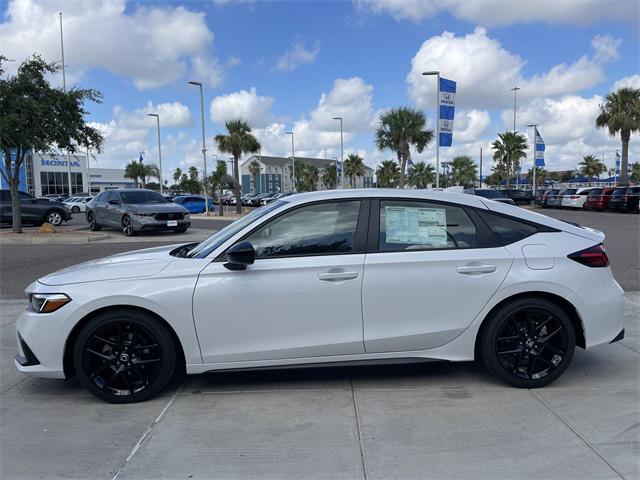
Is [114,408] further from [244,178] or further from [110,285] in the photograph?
[244,178]

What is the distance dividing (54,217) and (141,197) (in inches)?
220

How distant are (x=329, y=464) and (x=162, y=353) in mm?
1556

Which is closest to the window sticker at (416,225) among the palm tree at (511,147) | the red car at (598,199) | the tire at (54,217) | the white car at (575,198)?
the tire at (54,217)

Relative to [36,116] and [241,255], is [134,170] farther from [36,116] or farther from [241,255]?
[241,255]

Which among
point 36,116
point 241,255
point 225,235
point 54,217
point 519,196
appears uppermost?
point 36,116

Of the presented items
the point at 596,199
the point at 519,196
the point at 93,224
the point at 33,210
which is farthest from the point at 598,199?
the point at 33,210

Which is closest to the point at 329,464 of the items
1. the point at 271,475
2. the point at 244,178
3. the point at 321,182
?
the point at 271,475

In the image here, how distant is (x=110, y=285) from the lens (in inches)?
154

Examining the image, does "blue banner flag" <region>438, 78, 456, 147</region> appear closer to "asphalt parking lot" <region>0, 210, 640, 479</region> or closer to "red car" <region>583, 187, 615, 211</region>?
"asphalt parking lot" <region>0, 210, 640, 479</region>

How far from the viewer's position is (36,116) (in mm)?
15336

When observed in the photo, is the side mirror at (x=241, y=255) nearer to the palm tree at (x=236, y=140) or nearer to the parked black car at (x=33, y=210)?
the parked black car at (x=33, y=210)

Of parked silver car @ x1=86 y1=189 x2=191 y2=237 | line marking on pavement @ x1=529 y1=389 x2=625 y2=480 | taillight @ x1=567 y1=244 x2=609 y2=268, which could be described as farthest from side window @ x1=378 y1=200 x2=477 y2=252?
parked silver car @ x1=86 y1=189 x2=191 y2=237

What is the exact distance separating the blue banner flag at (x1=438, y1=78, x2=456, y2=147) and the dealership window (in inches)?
2475

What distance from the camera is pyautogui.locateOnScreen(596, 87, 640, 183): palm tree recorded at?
3991 cm
